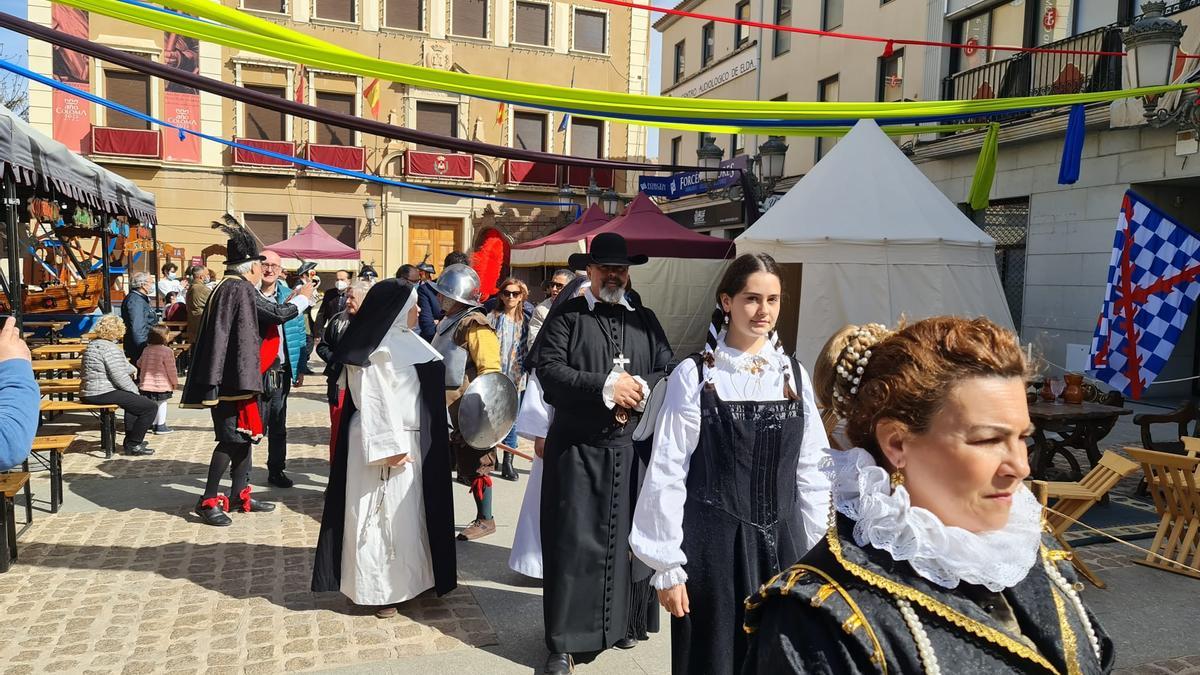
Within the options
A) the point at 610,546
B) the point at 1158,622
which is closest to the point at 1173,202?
the point at 1158,622

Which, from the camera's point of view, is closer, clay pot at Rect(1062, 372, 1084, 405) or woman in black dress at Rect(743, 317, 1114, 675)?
woman in black dress at Rect(743, 317, 1114, 675)

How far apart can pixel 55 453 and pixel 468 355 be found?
3.04 meters

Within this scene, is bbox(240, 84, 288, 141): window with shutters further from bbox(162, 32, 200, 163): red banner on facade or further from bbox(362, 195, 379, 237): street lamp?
bbox(362, 195, 379, 237): street lamp

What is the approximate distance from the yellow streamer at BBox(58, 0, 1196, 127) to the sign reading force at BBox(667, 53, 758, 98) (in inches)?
682

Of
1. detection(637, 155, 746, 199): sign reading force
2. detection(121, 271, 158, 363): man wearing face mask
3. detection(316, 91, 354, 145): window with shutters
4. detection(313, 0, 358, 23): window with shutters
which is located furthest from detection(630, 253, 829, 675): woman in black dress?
detection(313, 0, 358, 23): window with shutters

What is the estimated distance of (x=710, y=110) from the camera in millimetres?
4949

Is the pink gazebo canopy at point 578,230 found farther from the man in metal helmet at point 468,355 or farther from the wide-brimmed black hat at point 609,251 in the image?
the wide-brimmed black hat at point 609,251

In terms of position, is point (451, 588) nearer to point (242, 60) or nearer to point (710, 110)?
point (710, 110)

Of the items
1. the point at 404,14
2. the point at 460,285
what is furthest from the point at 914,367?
the point at 404,14

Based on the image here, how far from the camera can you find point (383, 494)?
13.0 ft

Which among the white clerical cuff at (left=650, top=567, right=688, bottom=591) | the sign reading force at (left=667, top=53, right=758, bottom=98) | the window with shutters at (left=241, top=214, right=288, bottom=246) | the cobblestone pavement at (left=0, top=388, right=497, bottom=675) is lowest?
the cobblestone pavement at (left=0, top=388, right=497, bottom=675)

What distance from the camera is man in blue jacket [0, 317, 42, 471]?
7.03ft

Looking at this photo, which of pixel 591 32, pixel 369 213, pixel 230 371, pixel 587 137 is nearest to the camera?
pixel 230 371

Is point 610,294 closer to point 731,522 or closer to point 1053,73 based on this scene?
point 731,522
